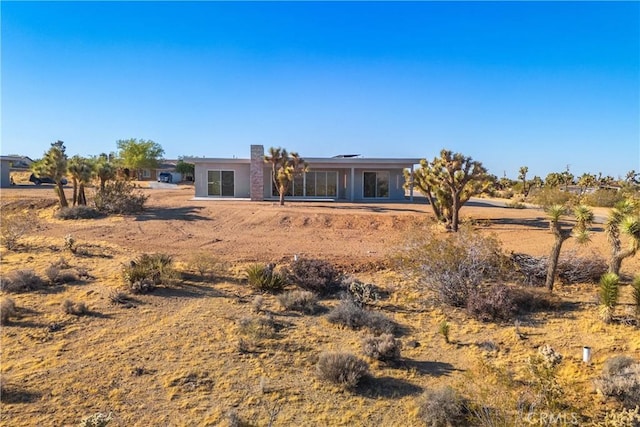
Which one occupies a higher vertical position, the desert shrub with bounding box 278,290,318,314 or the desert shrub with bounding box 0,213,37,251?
the desert shrub with bounding box 0,213,37,251

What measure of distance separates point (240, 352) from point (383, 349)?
2.44 m

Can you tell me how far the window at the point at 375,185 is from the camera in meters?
30.6

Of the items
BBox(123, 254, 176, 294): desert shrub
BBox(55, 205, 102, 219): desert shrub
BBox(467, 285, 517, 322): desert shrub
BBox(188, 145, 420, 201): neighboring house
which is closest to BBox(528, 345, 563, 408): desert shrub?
BBox(467, 285, 517, 322): desert shrub

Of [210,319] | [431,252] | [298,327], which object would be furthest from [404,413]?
[431,252]

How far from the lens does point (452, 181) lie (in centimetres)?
1656

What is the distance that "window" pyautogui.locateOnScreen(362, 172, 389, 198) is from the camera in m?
30.6

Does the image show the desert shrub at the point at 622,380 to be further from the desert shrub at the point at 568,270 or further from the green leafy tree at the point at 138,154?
the green leafy tree at the point at 138,154

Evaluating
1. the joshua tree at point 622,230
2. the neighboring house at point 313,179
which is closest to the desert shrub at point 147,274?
the joshua tree at point 622,230

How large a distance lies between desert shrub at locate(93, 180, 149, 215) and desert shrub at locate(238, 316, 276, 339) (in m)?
15.1

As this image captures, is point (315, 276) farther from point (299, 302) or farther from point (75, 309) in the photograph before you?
point (75, 309)

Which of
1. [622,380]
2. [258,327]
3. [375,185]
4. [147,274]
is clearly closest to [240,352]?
[258,327]

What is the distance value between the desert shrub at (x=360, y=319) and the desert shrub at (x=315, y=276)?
1.29 metres

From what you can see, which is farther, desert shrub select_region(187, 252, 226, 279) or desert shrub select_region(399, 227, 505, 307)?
desert shrub select_region(187, 252, 226, 279)

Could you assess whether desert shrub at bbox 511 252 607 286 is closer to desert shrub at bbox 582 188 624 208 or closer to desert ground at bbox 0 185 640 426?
desert ground at bbox 0 185 640 426
